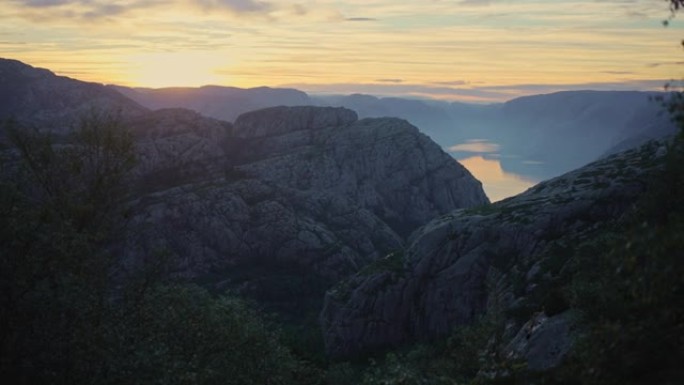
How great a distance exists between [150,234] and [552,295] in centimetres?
12552

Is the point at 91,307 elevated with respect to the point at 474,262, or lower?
elevated

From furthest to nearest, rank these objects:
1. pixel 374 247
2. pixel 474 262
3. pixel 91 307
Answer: pixel 374 247
pixel 474 262
pixel 91 307

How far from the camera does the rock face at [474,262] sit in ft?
252

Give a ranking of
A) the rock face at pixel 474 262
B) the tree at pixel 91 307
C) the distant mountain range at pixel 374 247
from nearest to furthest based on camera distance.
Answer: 1. the tree at pixel 91 307
2. the distant mountain range at pixel 374 247
3. the rock face at pixel 474 262

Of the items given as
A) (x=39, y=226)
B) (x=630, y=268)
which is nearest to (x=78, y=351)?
(x=39, y=226)

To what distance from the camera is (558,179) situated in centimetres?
9800

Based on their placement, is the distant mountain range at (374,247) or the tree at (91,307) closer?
the tree at (91,307)

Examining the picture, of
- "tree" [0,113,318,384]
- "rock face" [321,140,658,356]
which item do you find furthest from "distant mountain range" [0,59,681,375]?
"tree" [0,113,318,384]

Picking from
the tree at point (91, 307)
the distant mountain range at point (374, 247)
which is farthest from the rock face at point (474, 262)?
the tree at point (91, 307)

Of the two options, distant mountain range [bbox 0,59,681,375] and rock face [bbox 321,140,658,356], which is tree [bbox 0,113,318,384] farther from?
rock face [bbox 321,140,658,356]

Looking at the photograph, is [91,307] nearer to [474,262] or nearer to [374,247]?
[474,262]

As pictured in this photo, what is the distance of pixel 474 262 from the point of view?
278 feet

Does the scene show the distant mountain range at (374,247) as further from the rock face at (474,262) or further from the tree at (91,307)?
the tree at (91,307)

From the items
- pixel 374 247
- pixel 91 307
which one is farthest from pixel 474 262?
pixel 374 247
